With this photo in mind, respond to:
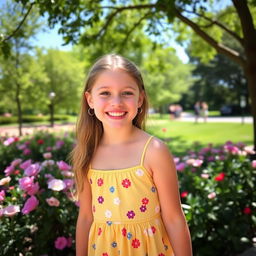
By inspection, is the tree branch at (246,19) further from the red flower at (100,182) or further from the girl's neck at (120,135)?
the red flower at (100,182)

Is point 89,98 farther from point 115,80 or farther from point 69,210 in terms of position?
point 69,210

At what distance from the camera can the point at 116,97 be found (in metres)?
1.56

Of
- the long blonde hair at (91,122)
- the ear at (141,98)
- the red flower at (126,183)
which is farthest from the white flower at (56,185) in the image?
the ear at (141,98)

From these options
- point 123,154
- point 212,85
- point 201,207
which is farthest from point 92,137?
point 212,85

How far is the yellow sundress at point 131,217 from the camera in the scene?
152 centimetres

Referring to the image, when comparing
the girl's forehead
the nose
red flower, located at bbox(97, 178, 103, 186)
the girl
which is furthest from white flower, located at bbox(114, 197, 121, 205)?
the girl's forehead

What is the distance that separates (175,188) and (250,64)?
4519 mm

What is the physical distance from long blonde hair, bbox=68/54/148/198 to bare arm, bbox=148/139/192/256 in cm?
41

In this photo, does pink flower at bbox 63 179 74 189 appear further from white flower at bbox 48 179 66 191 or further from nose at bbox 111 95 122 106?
nose at bbox 111 95 122 106

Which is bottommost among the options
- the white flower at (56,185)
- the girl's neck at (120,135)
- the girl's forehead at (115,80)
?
the white flower at (56,185)

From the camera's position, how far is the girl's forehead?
1.57m

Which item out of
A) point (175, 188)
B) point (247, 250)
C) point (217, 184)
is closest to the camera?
point (175, 188)

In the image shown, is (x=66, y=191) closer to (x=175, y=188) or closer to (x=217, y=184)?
(x=175, y=188)

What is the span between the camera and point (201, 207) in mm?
2760
